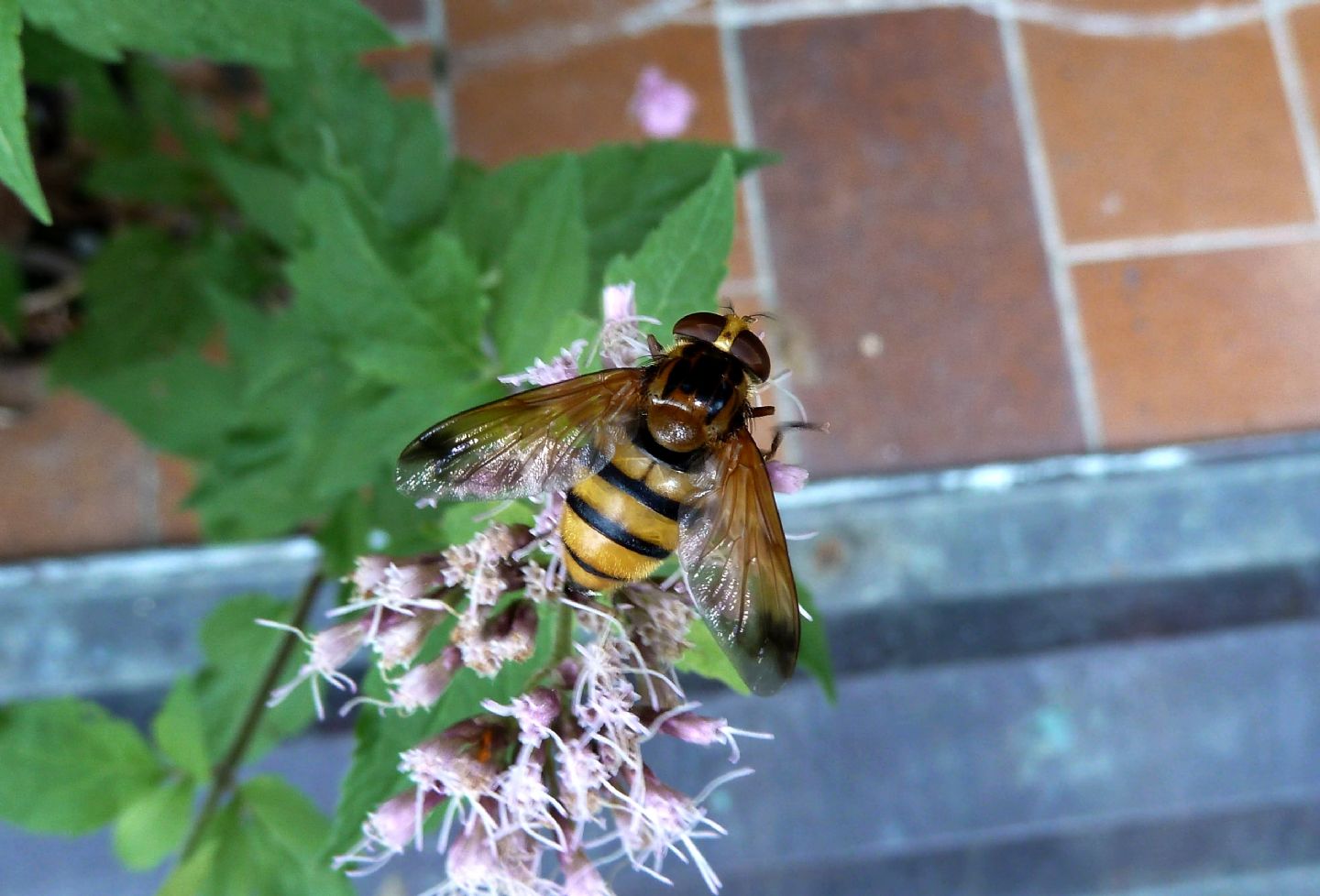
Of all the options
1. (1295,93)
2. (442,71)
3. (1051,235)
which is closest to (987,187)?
(1051,235)

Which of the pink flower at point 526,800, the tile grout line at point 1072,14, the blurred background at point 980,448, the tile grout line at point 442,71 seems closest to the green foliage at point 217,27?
the pink flower at point 526,800

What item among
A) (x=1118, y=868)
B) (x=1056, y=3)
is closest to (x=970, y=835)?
(x=1118, y=868)

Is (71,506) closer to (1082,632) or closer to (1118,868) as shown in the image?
(1082,632)

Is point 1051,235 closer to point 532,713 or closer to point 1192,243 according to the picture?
point 1192,243

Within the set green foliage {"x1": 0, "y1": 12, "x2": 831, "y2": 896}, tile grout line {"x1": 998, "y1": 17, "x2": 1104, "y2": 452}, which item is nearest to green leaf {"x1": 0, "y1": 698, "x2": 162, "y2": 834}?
green foliage {"x1": 0, "y1": 12, "x2": 831, "y2": 896}

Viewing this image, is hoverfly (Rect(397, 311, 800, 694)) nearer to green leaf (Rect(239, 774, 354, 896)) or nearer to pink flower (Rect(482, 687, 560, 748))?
pink flower (Rect(482, 687, 560, 748))

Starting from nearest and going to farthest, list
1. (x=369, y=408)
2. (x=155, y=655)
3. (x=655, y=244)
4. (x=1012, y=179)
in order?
(x=655, y=244), (x=369, y=408), (x=155, y=655), (x=1012, y=179)
